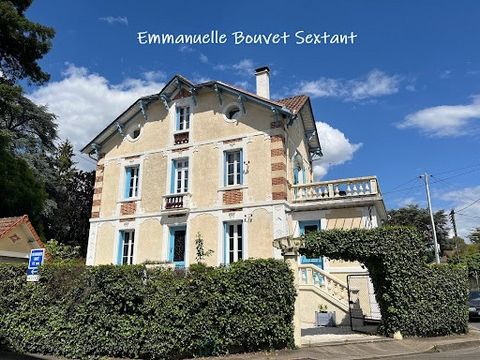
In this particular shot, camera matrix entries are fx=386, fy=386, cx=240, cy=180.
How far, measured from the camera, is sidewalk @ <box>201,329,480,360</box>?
28.0ft

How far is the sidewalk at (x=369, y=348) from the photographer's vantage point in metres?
8.55

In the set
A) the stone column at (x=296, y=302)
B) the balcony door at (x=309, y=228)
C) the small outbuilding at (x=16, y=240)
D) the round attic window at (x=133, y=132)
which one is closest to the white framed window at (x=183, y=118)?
the round attic window at (x=133, y=132)

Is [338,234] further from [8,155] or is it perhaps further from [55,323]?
[8,155]

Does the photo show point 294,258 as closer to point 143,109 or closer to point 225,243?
point 225,243

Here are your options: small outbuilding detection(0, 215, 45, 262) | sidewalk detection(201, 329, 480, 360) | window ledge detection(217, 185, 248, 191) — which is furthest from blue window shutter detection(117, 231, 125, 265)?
sidewalk detection(201, 329, 480, 360)

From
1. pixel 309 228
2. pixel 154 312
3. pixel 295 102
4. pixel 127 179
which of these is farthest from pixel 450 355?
pixel 127 179

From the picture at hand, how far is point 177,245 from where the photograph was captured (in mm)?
16484

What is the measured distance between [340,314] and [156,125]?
11494 millimetres

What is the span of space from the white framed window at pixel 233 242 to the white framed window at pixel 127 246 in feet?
15.1

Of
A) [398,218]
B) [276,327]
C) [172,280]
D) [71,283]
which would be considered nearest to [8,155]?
[71,283]

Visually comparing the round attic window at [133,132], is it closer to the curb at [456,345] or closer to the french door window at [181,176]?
the french door window at [181,176]

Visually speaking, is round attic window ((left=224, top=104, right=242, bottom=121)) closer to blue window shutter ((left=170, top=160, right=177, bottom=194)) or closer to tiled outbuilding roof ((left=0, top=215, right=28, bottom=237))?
blue window shutter ((left=170, top=160, right=177, bottom=194))

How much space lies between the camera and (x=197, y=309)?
8.45 m

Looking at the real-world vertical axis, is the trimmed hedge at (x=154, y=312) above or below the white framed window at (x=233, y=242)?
below
